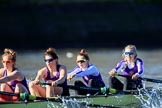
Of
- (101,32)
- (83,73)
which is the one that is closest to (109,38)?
(101,32)

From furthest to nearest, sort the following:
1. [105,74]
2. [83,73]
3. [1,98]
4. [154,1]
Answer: [154,1]
[105,74]
[83,73]
[1,98]

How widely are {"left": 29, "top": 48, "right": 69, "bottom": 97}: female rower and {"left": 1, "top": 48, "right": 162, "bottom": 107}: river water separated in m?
7.63

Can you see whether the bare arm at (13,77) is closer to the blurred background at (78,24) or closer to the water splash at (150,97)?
the water splash at (150,97)

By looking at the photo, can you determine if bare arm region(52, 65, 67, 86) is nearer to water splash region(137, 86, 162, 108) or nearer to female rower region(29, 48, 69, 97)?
female rower region(29, 48, 69, 97)

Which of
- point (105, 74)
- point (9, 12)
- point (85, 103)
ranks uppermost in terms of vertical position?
point (9, 12)

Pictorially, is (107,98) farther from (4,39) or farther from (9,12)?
(9,12)

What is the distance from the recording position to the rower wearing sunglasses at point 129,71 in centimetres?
1767

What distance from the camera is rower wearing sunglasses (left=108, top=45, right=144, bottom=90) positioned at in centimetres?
1767

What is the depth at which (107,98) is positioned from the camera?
1655cm

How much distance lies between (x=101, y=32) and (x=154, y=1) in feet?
22.5

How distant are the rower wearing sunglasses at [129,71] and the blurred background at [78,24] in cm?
2357

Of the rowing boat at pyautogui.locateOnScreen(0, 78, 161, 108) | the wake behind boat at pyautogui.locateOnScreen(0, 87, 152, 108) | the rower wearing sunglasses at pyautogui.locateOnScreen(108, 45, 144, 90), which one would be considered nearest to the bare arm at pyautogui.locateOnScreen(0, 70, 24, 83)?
the rowing boat at pyautogui.locateOnScreen(0, 78, 161, 108)

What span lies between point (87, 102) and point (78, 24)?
2946 centimetres

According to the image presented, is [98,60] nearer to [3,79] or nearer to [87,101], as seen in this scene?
[87,101]
